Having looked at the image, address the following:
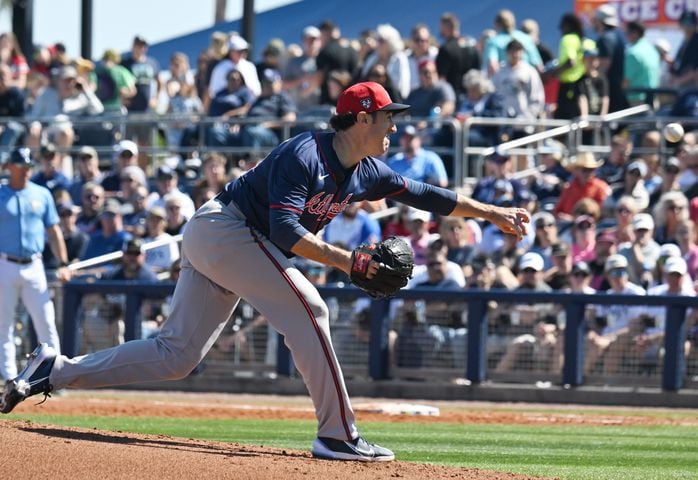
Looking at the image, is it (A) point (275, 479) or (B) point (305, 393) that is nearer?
(A) point (275, 479)

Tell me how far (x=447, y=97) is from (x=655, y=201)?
312 cm

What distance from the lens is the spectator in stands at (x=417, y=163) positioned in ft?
51.4

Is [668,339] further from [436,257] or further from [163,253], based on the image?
[163,253]

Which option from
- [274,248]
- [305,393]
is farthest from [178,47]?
[274,248]

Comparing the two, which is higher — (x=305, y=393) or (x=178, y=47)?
(x=178, y=47)

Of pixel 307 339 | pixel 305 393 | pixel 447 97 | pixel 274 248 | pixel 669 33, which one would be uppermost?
pixel 669 33

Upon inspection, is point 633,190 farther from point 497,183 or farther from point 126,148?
point 126,148

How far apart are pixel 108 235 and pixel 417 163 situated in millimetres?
3636

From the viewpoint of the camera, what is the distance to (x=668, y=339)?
43.8ft

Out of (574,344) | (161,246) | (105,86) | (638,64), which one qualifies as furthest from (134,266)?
(638,64)

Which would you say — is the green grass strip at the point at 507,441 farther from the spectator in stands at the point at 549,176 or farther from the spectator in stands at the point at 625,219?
the spectator in stands at the point at 549,176

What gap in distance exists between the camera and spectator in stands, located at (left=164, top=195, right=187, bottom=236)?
1582 cm

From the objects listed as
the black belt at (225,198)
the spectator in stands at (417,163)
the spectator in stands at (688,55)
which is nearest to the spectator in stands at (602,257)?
the spectator in stands at (417,163)

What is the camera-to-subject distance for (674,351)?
1330 centimetres
